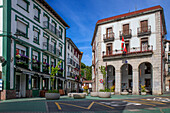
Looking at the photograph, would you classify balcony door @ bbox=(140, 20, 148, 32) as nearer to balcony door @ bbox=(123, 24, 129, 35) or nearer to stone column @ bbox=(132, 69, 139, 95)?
balcony door @ bbox=(123, 24, 129, 35)

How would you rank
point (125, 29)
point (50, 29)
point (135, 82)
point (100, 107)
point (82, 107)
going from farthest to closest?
point (125, 29)
point (135, 82)
point (50, 29)
point (100, 107)
point (82, 107)

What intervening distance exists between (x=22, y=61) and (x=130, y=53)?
17.5 metres

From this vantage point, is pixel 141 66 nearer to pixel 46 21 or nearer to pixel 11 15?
pixel 46 21

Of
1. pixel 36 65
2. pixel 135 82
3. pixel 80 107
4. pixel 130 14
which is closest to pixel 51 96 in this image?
pixel 80 107

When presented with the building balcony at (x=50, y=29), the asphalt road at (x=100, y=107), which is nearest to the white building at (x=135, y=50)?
the building balcony at (x=50, y=29)

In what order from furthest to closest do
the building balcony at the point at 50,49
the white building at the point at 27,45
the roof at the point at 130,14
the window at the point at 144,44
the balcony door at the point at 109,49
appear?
the balcony door at the point at 109,49, the window at the point at 144,44, the roof at the point at 130,14, the building balcony at the point at 50,49, the white building at the point at 27,45

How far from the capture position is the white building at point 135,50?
99.0 feet

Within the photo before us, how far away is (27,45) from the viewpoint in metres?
23.7

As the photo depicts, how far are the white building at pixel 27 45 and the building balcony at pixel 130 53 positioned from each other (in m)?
8.77

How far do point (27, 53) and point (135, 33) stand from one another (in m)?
18.0

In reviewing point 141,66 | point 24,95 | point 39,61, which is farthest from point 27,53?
point 141,66

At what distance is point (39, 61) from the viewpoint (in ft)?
87.2

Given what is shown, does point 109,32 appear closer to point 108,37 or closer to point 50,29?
point 108,37

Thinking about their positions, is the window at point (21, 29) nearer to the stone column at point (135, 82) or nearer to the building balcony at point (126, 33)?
the building balcony at point (126, 33)
